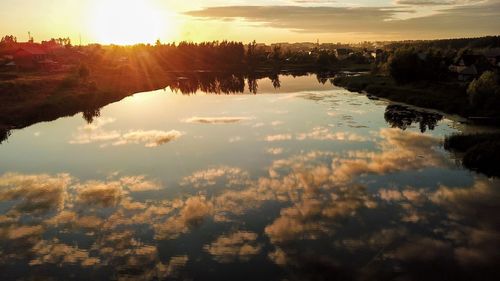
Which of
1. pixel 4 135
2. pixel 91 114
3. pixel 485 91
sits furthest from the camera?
pixel 91 114

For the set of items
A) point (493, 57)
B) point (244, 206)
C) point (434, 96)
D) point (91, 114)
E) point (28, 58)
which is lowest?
point (244, 206)

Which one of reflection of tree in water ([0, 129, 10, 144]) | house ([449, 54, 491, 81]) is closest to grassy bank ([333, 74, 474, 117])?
house ([449, 54, 491, 81])

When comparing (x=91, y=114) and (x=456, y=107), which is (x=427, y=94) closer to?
(x=456, y=107)

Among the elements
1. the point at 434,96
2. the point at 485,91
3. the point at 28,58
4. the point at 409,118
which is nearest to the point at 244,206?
the point at 409,118

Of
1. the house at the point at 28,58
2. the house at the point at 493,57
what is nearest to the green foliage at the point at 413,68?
the house at the point at 493,57

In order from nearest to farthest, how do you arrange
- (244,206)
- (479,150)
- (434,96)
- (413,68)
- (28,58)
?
(244,206), (479,150), (434,96), (413,68), (28,58)

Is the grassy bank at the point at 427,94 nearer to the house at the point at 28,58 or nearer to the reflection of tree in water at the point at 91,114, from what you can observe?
the reflection of tree in water at the point at 91,114
